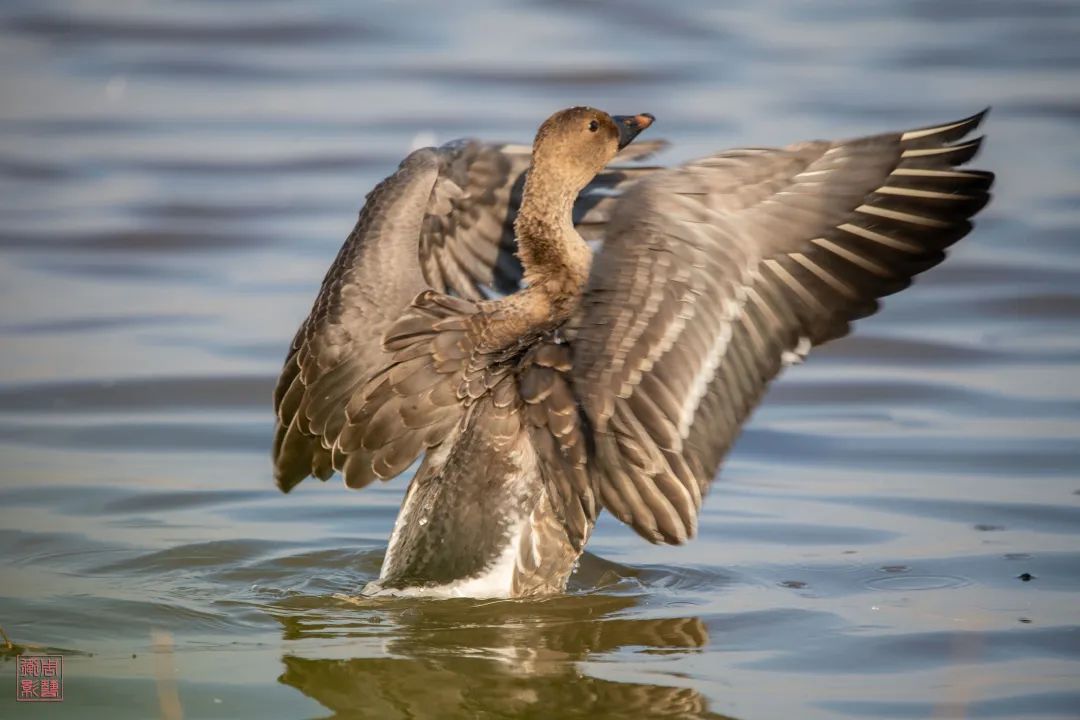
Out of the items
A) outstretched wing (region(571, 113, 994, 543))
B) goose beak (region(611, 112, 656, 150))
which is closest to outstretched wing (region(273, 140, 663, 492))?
goose beak (region(611, 112, 656, 150))

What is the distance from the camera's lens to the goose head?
663cm

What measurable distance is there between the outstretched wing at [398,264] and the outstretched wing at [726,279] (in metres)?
1.13

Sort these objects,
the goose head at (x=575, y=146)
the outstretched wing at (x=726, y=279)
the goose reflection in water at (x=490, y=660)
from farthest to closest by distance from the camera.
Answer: the goose head at (x=575, y=146) < the outstretched wing at (x=726, y=279) < the goose reflection in water at (x=490, y=660)

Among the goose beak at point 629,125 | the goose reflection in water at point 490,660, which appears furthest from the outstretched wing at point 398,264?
the goose reflection in water at point 490,660

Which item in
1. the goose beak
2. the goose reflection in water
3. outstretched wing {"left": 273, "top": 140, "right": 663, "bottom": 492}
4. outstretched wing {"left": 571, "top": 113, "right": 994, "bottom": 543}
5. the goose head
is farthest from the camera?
the goose beak

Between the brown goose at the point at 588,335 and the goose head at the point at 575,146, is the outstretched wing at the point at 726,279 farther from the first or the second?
the goose head at the point at 575,146

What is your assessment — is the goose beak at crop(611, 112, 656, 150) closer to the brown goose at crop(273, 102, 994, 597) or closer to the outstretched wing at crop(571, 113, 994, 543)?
the brown goose at crop(273, 102, 994, 597)

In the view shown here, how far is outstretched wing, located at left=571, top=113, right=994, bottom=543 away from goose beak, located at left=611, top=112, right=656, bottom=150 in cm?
102

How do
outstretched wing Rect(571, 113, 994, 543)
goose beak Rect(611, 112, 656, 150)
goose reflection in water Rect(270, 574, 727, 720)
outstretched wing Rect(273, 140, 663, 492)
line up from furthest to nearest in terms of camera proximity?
goose beak Rect(611, 112, 656, 150)
outstretched wing Rect(273, 140, 663, 492)
outstretched wing Rect(571, 113, 994, 543)
goose reflection in water Rect(270, 574, 727, 720)

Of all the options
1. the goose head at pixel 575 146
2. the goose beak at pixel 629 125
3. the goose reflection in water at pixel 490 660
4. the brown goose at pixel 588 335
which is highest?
the goose beak at pixel 629 125

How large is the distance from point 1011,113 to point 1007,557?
26.0ft

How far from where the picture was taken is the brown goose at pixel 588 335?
5570 millimetres

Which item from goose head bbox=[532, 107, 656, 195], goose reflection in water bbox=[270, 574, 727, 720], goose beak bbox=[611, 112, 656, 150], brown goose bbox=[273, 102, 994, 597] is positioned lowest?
goose reflection in water bbox=[270, 574, 727, 720]

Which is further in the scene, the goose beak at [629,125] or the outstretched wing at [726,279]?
the goose beak at [629,125]
